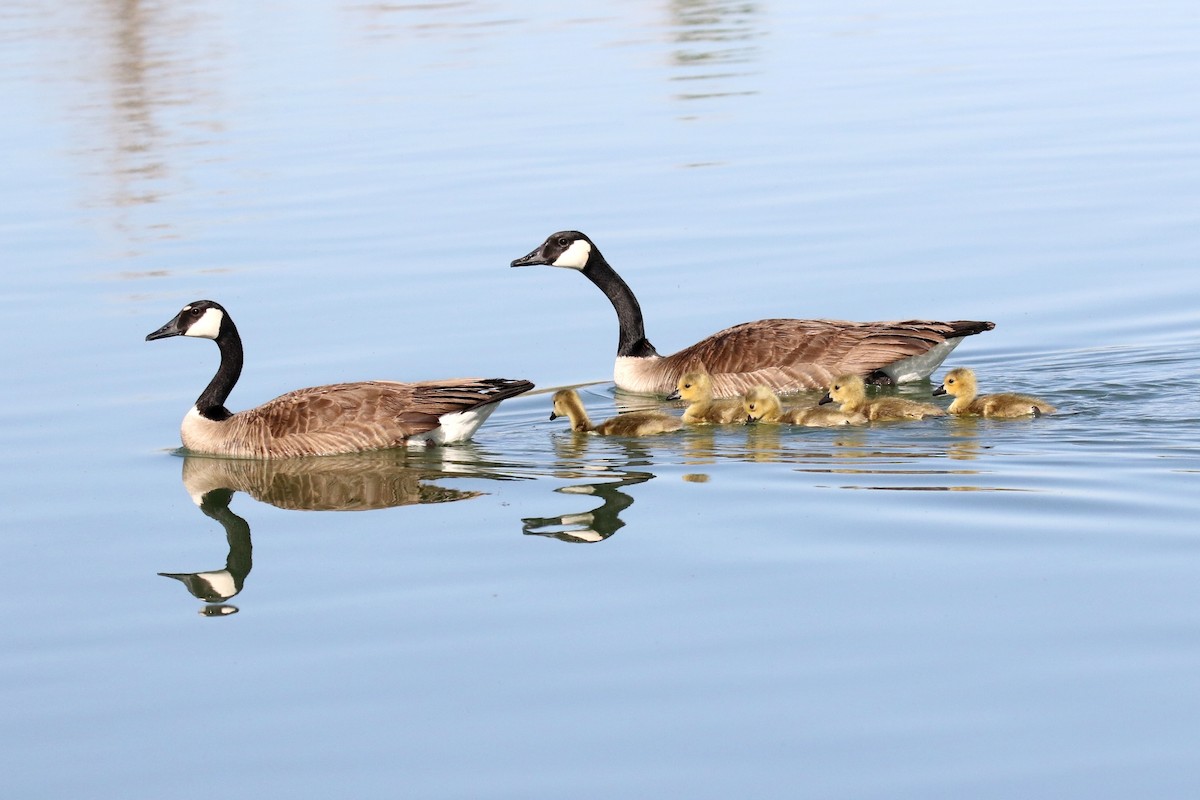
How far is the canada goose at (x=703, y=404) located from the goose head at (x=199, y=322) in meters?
3.45

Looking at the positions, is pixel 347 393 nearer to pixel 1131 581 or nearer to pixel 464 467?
pixel 464 467

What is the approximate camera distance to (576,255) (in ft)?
50.0

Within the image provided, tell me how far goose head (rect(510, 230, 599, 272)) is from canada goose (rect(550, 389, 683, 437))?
2844 millimetres

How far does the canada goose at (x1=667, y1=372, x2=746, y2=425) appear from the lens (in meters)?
12.6

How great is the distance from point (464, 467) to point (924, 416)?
3.16 m

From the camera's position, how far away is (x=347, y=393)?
1228 cm

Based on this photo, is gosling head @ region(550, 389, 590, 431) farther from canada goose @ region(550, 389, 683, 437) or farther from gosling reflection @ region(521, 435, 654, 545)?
gosling reflection @ region(521, 435, 654, 545)

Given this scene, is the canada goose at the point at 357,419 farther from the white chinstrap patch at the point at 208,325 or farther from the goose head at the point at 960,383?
the goose head at the point at 960,383

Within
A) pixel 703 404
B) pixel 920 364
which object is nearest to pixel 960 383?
pixel 920 364

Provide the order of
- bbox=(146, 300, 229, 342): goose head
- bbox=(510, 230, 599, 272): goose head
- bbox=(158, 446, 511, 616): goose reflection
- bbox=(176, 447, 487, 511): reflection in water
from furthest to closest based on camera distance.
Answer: bbox=(510, 230, 599, 272): goose head, bbox=(146, 300, 229, 342): goose head, bbox=(176, 447, 487, 511): reflection in water, bbox=(158, 446, 511, 616): goose reflection

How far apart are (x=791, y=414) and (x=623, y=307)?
125 inches

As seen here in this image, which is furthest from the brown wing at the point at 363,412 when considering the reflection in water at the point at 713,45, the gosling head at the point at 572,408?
the reflection in water at the point at 713,45

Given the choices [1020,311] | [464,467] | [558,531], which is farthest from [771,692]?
[1020,311]

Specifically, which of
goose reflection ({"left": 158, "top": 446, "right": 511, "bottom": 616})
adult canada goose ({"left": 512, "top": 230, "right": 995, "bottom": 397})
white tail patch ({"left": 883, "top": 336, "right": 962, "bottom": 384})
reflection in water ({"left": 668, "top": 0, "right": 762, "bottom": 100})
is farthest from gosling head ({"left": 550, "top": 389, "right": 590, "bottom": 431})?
reflection in water ({"left": 668, "top": 0, "right": 762, "bottom": 100})
